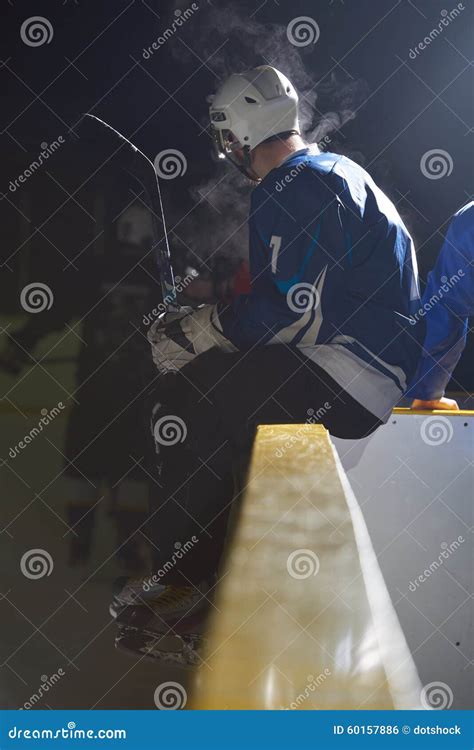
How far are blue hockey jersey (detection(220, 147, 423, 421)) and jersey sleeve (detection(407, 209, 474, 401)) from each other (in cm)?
23

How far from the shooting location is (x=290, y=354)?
175 centimetres

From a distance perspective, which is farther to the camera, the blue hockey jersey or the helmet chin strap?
the helmet chin strap

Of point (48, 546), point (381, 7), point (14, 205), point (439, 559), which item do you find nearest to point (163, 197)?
point (14, 205)

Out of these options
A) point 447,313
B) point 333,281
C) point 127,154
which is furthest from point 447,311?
point 127,154

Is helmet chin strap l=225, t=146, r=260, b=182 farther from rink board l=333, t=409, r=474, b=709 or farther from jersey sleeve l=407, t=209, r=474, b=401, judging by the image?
rink board l=333, t=409, r=474, b=709

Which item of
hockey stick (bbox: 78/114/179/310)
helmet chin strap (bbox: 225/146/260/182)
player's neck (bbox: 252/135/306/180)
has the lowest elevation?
hockey stick (bbox: 78/114/179/310)

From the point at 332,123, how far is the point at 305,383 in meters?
1.61

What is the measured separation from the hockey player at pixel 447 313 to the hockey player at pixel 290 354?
227 millimetres

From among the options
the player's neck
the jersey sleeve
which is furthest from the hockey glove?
the jersey sleeve

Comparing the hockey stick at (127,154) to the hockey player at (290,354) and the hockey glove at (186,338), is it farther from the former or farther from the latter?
the hockey player at (290,354)

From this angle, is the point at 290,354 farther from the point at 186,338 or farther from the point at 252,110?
the point at 252,110

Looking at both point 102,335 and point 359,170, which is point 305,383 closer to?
point 359,170

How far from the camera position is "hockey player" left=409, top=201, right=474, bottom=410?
2029 millimetres

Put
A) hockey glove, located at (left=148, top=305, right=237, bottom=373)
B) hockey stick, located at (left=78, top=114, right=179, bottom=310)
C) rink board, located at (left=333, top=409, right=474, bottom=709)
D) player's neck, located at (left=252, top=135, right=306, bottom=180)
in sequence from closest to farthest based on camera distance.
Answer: rink board, located at (left=333, top=409, right=474, bottom=709), hockey glove, located at (left=148, top=305, right=237, bottom=373), player's neck, located at (left=252, top=135, right=306, bottom=180), hockey stick, located at (left=78, top=114, right=179, bottom=310)
